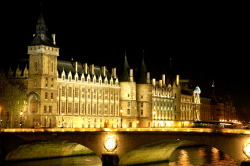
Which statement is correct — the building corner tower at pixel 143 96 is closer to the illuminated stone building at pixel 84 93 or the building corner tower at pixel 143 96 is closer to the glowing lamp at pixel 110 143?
the illuminated stone building at pixel 84 93

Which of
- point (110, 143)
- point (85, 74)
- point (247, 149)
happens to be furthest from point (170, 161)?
point (85, 74)

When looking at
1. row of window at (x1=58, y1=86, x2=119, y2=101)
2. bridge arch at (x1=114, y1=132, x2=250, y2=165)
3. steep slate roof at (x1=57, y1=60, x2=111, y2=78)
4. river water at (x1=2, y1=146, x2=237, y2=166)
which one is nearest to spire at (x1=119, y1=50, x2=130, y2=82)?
row of window at (x1=58, y1=86, x2=119, y2=101)

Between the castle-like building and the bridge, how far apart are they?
28148 mm

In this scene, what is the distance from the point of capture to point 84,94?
137500 mm

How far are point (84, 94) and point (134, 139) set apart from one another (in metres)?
61.7

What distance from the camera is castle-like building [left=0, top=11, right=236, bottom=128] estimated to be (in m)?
122

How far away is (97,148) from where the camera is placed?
79.5 m

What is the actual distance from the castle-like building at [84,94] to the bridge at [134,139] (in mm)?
28148

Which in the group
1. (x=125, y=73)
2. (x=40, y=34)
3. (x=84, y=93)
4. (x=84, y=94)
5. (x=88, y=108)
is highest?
(x=40, y=34)

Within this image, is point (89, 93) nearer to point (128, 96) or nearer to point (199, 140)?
point (128, 96)

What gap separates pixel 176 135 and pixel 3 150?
86.6 feet

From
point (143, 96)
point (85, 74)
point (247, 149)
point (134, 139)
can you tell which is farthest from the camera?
point (143, 96)

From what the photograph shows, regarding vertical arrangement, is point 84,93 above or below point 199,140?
above

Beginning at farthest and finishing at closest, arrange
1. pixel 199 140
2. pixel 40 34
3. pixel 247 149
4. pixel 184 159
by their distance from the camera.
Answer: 1. pixel 40 34
2. pixel 184 159
3. pixel 199 140
4. pixel 247 149
